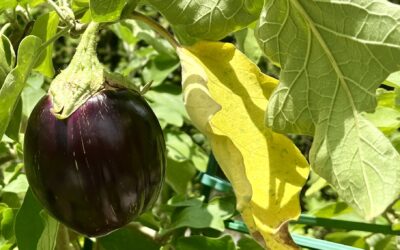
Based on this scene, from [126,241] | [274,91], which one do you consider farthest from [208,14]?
[126,241]

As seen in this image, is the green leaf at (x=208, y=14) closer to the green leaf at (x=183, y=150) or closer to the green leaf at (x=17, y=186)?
the green leaf at (x=17, y=186)

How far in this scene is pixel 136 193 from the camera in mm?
625

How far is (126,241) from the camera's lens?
0.85 meters

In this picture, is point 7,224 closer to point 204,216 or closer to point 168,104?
point 204,216

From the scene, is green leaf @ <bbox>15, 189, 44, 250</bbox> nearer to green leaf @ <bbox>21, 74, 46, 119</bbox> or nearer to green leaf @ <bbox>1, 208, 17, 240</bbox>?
green leaf @ <bbox>1, 208, 17, 240</bbox>

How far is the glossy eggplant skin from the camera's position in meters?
0.60

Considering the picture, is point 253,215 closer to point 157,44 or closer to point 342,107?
point 342,107

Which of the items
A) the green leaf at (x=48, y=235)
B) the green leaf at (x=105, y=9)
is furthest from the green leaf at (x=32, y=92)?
the green leaf at (x=105, y=9)

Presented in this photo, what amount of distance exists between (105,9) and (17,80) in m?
0.09

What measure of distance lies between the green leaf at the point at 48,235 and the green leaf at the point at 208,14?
233 millimetres

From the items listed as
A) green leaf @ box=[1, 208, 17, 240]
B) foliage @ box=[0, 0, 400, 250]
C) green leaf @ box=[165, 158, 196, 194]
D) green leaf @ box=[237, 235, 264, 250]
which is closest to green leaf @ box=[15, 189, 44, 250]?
foliage @ box=[0, 0, 400, 250]

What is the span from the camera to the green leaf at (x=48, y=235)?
0.70m

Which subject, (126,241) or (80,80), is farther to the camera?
(126,241)

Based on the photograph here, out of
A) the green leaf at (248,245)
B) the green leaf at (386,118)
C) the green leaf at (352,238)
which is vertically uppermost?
the green leaf at (386,118)
